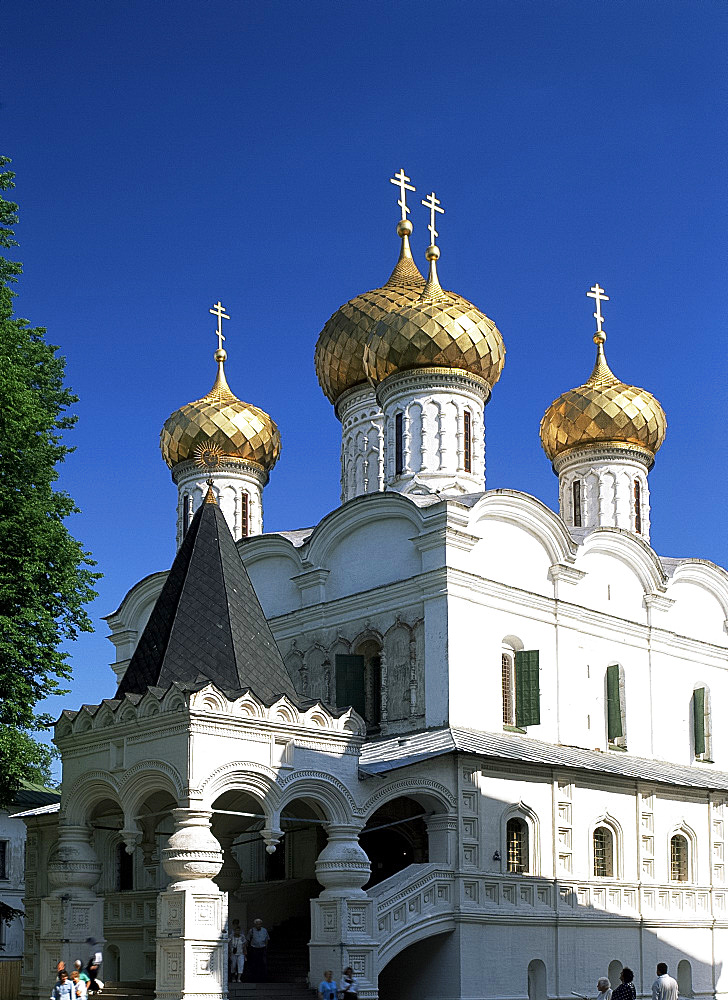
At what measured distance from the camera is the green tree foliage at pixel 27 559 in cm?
1506

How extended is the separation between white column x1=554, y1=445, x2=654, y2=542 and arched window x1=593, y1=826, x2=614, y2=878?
660cm

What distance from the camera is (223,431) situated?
81.9ft

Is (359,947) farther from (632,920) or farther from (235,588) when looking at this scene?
(632,920)

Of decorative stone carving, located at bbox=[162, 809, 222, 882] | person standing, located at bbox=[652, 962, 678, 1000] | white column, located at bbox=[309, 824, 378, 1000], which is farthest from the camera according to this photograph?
white column, located at bbox=[309, 824, 378, 1000]

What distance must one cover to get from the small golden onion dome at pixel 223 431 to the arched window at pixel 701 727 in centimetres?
914

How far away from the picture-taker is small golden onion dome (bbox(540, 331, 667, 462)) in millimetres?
23859

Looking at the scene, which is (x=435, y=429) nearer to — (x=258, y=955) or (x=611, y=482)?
(x=611, y=482)

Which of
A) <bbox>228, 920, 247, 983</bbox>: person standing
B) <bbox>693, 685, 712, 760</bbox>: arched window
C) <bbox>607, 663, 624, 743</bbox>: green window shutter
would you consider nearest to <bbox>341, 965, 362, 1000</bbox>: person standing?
<bbox>228, 920, 247, 983</bbox>: person standing

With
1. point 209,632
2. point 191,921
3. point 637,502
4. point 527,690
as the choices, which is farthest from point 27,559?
point 637,502

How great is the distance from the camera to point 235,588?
1566 cm

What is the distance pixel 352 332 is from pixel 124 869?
976cm

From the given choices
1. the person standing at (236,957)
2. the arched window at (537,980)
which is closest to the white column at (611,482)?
the arched window at (537,980)

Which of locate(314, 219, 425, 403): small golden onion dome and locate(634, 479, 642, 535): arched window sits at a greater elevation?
locate(314, 219, 425, 403): small golden onion dome

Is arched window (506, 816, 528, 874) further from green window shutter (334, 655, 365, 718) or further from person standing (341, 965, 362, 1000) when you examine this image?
person standing (341, 965, 362, 1000)
